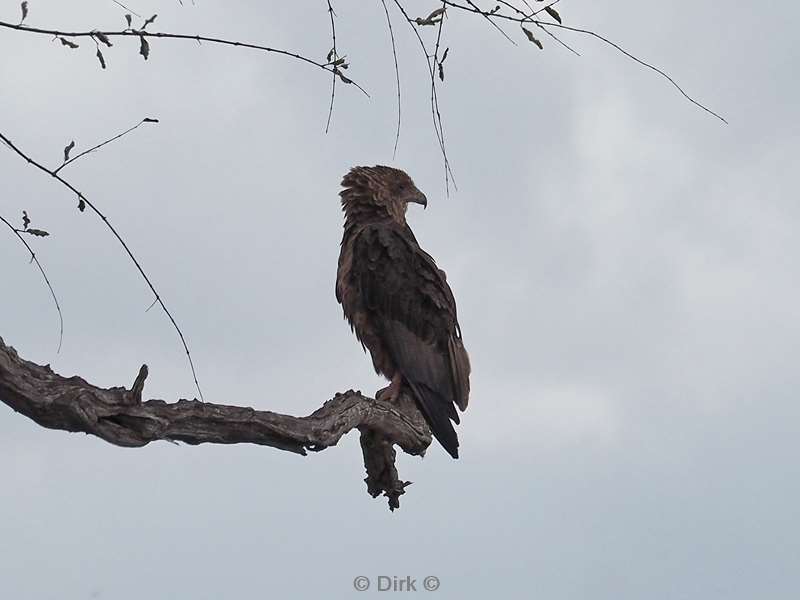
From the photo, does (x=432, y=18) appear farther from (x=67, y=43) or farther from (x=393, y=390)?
(x=393, y=390)

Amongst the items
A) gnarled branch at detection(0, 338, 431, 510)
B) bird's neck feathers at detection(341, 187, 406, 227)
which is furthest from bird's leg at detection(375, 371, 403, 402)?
bird's neck feathers at detection(341, 187, 406, 227)

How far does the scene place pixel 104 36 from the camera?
2711 mm

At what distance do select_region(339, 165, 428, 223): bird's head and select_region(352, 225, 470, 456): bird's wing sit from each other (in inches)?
15.5

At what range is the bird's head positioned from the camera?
7.36m

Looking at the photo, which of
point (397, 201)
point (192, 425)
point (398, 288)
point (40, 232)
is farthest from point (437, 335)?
point (40, 232)

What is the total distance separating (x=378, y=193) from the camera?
736 cm

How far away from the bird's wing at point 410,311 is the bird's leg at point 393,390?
59 mm

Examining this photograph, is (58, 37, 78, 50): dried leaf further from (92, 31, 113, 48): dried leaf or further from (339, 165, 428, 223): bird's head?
(339, 165, 428, 223): bird's head

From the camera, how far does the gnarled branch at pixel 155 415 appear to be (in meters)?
3.40

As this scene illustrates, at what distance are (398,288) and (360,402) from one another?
5.52 feet

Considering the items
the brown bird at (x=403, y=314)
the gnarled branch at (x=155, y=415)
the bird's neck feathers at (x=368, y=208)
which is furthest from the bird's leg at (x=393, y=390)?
the bird's neck feathers at (x=368, y=208)

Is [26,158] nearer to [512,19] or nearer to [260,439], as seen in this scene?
[512,19]

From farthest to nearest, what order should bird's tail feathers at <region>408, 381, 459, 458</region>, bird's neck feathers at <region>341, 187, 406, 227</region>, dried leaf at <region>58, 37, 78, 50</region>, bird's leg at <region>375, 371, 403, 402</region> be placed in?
bird's neck feathers at <region>341, 187, 406, 227</region>
bird's leg at <region>375, 371, 403, 402</region>
bird's tail feathers at <region>408, 381, 459, 458</region>
dried leaf at <region>58, 37, 78, 50</region>

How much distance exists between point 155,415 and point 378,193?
3.87 meters
